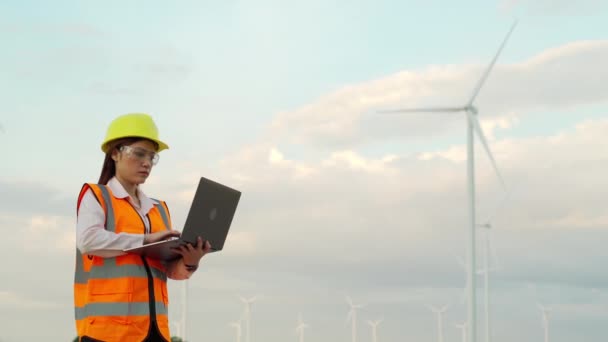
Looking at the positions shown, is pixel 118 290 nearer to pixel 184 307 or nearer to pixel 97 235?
pixel 97 235

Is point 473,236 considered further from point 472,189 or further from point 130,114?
point 130,114

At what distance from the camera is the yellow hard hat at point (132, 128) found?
6629 mm

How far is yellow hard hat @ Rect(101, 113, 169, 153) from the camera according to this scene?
6629mm

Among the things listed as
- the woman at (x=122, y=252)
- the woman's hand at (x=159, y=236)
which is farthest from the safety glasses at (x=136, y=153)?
the woman's hand at (x=159, y=236)

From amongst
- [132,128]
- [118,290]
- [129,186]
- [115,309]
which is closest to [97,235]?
[118,290]

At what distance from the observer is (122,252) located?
20.6ft

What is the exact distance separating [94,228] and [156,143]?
841mm

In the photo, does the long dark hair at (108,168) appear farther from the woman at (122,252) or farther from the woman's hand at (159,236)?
the woman's hand at (159,236)

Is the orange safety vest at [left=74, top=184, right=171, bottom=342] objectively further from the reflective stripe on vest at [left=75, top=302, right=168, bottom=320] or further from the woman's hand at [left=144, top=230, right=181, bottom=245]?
the woman's hand at [left=144, top=230, right=181, bottom=245]

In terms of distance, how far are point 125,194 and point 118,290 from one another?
73 cm

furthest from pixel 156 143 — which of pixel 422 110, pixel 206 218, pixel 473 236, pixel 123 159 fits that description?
pixel 422 110

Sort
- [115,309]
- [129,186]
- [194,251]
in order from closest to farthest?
[115,309] < [194,251] < [129,186]

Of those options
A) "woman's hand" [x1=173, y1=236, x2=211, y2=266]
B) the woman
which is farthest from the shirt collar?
"woman's hand" [x1=173, y1=236, x2=211, y2=266]

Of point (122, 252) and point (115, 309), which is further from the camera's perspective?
point (122, 252)
